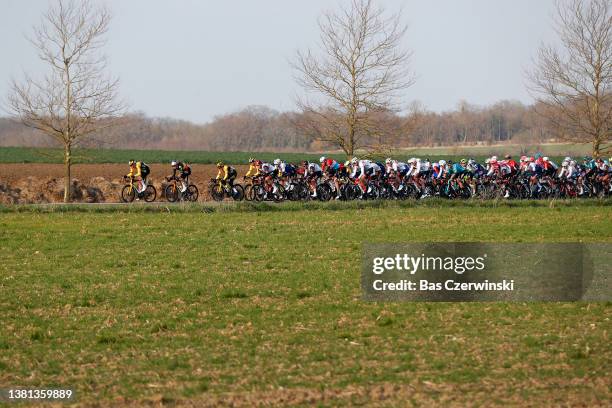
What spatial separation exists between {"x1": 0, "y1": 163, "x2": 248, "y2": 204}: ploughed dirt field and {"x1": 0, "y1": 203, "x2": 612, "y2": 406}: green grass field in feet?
72.4

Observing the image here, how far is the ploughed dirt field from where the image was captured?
4275 cm

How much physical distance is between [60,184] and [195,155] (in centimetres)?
4312

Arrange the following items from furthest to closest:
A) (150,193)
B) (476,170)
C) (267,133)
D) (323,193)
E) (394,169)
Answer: (267,133) < (476,170) < (394,169) < (150,193) < (323,193)

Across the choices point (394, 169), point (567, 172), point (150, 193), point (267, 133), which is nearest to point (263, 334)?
point (150, 193)

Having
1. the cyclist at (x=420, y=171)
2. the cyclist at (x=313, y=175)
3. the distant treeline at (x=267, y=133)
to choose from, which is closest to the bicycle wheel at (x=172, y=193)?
the cyclist at (x=313, y=175)

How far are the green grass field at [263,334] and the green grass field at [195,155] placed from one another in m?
23.4

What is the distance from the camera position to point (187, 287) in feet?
48.4

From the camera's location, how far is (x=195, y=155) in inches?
3442

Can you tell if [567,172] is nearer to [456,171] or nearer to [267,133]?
[456,171]

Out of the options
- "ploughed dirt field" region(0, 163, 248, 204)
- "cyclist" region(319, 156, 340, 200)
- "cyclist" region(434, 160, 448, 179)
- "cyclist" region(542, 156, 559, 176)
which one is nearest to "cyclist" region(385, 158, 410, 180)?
"cyclist" region(434, 160, 448, 179)

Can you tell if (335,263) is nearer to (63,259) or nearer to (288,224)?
(63,259)

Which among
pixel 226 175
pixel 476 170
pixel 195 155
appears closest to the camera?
pixel 226 175

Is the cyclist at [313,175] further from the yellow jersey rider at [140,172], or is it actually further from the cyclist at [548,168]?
the cyclist at [548,168]

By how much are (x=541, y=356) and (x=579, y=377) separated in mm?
931
